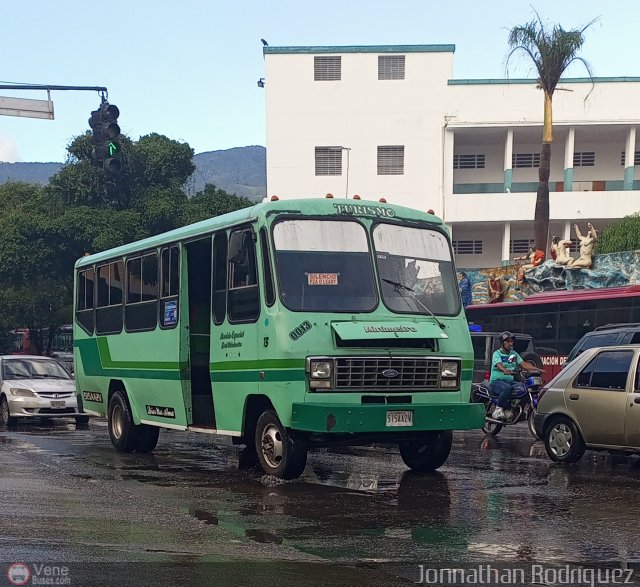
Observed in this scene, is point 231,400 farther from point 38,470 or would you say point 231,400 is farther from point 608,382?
point 608,382

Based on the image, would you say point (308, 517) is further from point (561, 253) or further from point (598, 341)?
point (561, 253)

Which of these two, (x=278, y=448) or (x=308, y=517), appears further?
(x=278, y=448)

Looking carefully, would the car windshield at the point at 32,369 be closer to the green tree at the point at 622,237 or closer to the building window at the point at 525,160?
the green tree at the point at 622,237

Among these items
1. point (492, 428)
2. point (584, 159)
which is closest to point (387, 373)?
point (492, 428)

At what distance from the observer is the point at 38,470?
11.9 meters

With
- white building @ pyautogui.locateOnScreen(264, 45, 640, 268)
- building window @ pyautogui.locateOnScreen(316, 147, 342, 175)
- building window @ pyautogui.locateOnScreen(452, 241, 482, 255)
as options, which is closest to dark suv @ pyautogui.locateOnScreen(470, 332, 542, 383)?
white building @ pyautogui.locateOnScreen(264, 45, 640, 268)

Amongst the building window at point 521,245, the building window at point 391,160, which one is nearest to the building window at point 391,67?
the building window at point 391,160

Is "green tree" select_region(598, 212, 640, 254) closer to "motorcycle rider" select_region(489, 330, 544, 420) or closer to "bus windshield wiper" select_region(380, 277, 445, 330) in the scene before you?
"motorcycle rider" select_region(489, 330, 544, 420)

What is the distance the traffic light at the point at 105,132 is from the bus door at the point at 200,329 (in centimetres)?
607

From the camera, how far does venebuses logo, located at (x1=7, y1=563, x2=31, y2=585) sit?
6.12 metres

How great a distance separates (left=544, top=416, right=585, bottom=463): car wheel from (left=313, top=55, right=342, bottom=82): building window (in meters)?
39.5

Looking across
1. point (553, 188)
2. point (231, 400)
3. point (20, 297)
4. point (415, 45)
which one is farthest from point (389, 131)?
point (231, 400)

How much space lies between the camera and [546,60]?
40.3 metres

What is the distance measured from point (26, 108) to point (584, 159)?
38.8 metres
